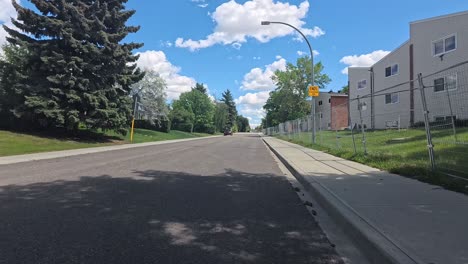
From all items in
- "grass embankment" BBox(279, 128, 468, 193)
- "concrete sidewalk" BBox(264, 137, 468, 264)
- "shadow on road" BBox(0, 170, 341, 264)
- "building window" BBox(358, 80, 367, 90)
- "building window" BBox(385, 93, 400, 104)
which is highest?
"building window" BBox(358, 80, 367, 90)

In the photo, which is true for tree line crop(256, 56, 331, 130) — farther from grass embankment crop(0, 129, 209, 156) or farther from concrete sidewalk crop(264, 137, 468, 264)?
concrete sidewalk crop(264, 137, 468, 264)

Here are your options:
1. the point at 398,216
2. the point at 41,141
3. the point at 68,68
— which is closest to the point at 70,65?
the point at 68,68

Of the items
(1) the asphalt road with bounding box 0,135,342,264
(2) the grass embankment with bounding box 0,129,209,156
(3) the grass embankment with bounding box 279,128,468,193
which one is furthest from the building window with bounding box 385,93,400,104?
(1) the asphalt road with bounding box 0,135,342,264

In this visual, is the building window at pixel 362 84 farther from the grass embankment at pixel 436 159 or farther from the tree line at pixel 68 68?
the grass embankment at pixel 436 159

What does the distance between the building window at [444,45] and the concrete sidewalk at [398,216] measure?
72.6ft

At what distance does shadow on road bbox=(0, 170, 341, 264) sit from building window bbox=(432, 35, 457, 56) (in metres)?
24.1

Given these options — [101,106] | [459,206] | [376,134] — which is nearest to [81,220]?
[459,206]

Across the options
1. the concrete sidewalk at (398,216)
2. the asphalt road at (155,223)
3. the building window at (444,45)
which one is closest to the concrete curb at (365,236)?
the concrete sidewalk at (398,216)

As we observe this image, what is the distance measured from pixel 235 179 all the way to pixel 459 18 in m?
24.2

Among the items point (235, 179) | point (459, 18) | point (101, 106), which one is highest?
point (459, 18)

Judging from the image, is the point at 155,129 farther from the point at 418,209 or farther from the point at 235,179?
the point at 418,209

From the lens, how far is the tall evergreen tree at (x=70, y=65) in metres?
24.6

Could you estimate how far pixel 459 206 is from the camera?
18.0 feet

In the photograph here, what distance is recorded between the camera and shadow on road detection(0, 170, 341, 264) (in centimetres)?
391
